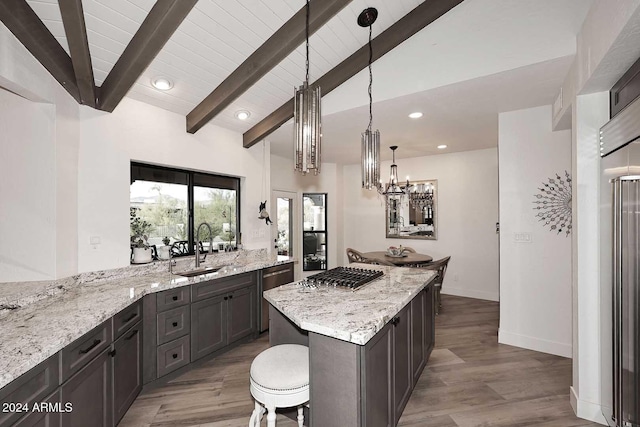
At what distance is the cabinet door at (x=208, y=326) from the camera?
2.72m

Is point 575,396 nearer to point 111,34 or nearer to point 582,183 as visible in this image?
point 582,183

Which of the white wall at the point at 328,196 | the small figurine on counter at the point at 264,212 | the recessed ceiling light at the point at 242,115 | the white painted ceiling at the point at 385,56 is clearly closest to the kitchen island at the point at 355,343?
the white painted ceiling at the point at 385,56

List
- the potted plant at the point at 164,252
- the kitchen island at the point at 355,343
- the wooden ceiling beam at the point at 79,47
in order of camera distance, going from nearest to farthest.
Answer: the kitchen island at the point at 355,343 → the wooden ceiling beam at the point at 79,47 → the potted plant at the point at 164,252

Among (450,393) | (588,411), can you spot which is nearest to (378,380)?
(450,393)

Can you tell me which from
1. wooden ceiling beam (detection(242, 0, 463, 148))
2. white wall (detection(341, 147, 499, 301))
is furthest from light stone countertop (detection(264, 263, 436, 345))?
white wall (detection(341, 147, 499, 301))

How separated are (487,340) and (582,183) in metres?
2.13

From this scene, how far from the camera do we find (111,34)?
7.02ft

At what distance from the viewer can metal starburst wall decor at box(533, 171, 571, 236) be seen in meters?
3.03

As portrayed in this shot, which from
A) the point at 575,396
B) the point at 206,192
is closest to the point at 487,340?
the point at 575,396

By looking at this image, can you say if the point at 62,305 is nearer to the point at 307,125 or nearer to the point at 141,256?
the point at 141,256

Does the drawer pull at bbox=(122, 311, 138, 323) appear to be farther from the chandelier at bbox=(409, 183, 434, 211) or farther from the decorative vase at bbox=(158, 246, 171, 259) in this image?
the chandelier at bbox=(409, 183, 434, 211)

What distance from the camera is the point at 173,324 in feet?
8.37

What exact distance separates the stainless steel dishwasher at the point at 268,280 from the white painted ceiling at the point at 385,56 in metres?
2.00

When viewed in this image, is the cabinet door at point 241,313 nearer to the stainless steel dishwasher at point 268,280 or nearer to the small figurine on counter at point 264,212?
the stainless steel dishwasher at point 268,280
